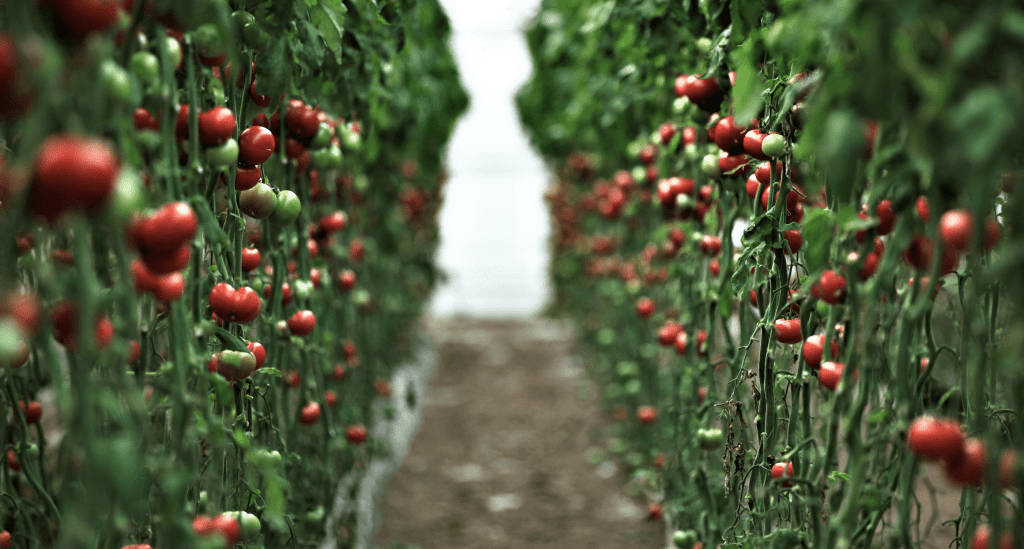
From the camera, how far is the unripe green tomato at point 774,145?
985mm

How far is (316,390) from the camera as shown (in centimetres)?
162

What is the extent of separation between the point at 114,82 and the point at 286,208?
0.48 metres

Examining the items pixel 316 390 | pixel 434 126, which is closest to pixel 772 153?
pixel 316 390

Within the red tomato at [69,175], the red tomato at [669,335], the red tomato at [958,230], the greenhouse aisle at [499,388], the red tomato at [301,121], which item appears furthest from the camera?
the greenhouse aisle at [499,388]

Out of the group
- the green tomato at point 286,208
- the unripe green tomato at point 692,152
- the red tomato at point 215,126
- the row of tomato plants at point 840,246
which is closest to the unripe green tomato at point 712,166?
the row of tomato plants at point 840,246

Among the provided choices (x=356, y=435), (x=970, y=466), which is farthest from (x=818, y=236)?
(x=356, y=435)

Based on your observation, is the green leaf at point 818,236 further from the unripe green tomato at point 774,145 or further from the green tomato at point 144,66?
the green tomato at point 144,66

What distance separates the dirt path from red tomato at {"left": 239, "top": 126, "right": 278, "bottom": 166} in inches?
63.3

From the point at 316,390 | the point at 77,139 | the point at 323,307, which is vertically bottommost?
the point at 316,390

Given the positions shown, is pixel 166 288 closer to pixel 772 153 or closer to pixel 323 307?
pixel 772 153

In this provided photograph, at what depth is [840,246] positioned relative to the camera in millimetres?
834

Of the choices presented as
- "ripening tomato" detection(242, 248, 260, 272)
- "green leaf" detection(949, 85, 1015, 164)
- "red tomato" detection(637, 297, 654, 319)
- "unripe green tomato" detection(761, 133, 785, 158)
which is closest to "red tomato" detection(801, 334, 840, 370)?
"unripe green tomato" detection(761, 133, 785, 158)

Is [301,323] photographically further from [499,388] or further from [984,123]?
[499,388]

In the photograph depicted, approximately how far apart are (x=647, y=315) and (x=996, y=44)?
6.62ft
